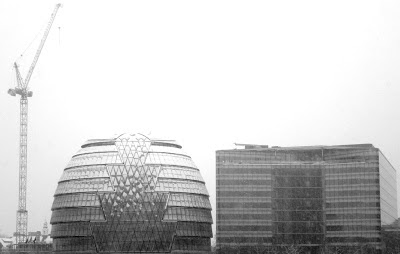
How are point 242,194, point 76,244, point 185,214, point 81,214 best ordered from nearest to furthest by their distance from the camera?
1. point 81,214
2. point 76,244
3. point 185,214
4. point 242,194

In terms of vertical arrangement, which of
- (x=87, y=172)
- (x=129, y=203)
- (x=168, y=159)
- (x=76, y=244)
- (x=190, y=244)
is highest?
(x=168, y=159)

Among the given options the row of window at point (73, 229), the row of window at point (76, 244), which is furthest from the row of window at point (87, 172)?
the row of window at point (76, 244)

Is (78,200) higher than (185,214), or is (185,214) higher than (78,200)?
(78,200)

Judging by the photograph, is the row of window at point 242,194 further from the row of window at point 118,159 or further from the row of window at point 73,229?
the row of window at point 73,229

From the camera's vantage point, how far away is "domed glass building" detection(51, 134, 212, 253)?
17838 cm

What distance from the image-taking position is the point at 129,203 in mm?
178750

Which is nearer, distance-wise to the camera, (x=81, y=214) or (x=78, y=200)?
(x=81, y=214)

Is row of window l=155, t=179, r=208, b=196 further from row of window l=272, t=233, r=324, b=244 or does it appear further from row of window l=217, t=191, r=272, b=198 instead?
row of window l=272, t=233, r=324, b=244

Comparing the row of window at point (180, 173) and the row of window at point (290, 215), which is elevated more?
the row of window at point (180, 173)

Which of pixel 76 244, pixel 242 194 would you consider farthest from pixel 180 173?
pixel 76 244

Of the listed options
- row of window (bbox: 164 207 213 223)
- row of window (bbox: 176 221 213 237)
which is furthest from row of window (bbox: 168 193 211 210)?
row of window (bbox: 176 221 213 237)

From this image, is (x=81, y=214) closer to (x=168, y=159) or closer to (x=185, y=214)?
(x=185, y=214)

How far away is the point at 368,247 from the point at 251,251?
2575cm

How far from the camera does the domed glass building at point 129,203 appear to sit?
178375 mm
